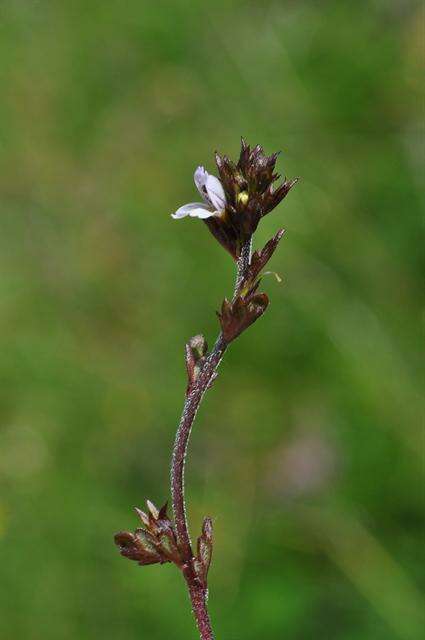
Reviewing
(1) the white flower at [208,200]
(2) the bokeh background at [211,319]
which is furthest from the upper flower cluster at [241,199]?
(2) the bokeh background at [211,319]

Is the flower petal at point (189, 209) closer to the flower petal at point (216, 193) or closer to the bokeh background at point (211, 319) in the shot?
the flower petal at point (216, 193)

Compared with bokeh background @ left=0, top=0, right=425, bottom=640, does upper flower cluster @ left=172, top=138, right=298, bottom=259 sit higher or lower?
lower

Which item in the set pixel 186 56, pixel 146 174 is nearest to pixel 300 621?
pixel 146 174

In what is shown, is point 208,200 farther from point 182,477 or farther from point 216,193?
Answer: point 182,477

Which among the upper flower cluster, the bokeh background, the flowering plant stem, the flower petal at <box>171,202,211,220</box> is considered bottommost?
the flowering plant stem

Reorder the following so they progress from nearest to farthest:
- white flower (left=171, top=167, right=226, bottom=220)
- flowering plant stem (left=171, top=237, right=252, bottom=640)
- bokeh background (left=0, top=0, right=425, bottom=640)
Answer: flowering plant stem (left=171, top=237, right=252, bottom=640) < white flower (left=171, top=167, right=226, bottom=220) < bokeh background (left=0, top=0, right=425, bottom=640)

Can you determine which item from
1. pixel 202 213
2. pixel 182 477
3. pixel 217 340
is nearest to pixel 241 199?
pixel 202 213

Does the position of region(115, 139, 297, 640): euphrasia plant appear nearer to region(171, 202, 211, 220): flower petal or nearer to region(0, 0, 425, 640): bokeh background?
region(171, 202, 211, 220): flower petal

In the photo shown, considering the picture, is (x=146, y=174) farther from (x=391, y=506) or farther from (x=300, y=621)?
(x=300, y=621)

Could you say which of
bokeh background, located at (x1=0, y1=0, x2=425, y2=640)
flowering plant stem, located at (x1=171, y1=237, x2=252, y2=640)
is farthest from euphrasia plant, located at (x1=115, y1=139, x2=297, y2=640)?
bokeh background, located at (x1=0, y1=0, x2=425, y2=640)
